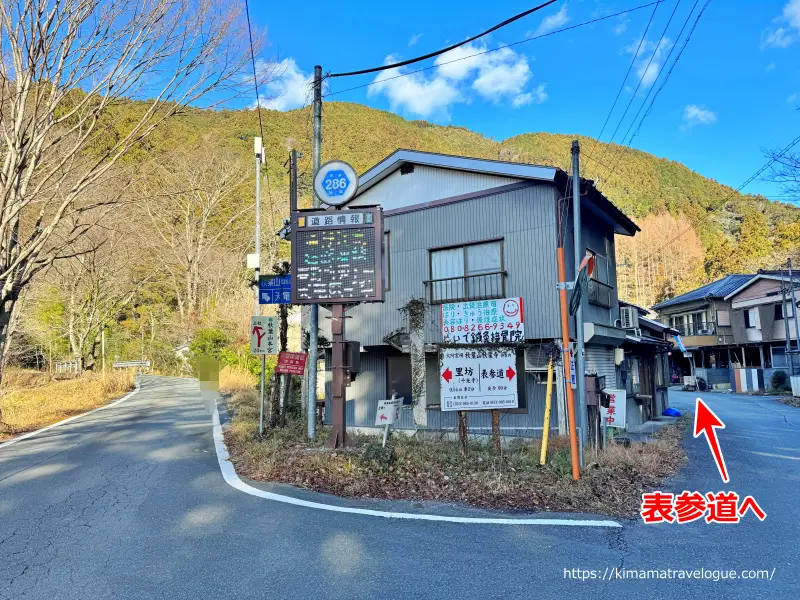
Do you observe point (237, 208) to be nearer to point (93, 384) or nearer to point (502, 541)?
point (93, 384)

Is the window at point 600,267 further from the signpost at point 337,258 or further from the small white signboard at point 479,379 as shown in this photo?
the signpost at point 337,258

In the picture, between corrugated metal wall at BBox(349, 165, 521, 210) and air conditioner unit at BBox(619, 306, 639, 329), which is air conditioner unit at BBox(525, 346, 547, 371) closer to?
corrugated metal wall at BBox(349, 165, 521, 210)

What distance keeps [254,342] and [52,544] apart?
5903 millimetres

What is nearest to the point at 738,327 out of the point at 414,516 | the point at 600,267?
the point at 600,267

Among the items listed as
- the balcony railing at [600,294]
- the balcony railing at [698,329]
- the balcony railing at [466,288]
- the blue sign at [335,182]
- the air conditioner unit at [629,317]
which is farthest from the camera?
the balcony railing at [698,329]

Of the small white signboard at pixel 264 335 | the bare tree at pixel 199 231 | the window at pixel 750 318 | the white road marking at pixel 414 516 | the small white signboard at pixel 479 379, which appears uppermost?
the bare tree at pixel 199 231

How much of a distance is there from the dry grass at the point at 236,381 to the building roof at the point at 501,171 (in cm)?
1095

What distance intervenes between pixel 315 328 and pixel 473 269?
13.4 ft

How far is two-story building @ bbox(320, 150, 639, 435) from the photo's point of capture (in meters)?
10.7

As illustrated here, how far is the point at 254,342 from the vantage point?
10414 millimetres

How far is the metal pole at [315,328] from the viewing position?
9367 mm

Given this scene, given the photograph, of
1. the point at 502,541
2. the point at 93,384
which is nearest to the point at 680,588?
the point at 502,541

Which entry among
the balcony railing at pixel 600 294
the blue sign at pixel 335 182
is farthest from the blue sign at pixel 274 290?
the balcony railing at pixel 600 294

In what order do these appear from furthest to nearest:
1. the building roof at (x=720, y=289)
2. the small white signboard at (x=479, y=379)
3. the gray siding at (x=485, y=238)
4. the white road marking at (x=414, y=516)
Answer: the building roof at (x=720, y=289) < the gray siding at (x=485, y=238) < the small white signboard at (x=479, y=379) < the white road marking at (x=414, y=516)
